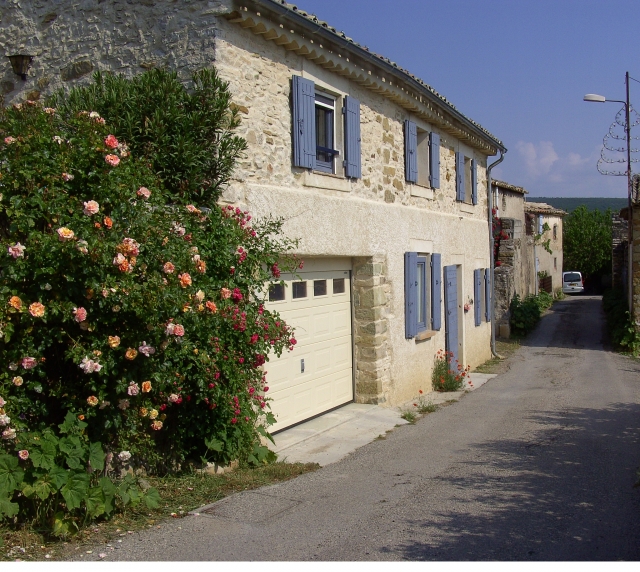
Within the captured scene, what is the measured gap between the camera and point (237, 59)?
706 centimetres

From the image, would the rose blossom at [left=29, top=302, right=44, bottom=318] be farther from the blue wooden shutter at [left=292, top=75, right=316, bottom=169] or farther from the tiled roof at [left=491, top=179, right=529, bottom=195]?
the tiled roof at [left=491, top=179, right=529, bottom=195]

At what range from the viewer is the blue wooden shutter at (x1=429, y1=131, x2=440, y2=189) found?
40.0ft

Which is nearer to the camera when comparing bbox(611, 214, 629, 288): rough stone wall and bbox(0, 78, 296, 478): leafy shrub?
bbox(0, 78, 296, 478): leafy shrub

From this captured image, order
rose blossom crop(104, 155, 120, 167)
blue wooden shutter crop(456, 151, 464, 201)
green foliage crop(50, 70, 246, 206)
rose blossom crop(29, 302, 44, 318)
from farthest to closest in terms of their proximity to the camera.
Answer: blue wooden shutter crop(456, 151, 464, 201) < green foliage crop(50, 70, 246, 206) < rose blossom crop(104, 155, 120, 167) < rose blossom crop(29, 302, 44, 318)

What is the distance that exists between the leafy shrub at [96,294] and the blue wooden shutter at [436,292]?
22.2 ft

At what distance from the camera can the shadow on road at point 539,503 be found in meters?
4.50

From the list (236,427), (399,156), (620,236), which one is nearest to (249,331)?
(236,427)

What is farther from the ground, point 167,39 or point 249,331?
point 167,39

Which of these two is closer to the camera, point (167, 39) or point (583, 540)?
point (583, 540)

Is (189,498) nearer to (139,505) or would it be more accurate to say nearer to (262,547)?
→ (139,505)

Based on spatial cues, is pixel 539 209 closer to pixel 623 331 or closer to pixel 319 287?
pixel 623 331

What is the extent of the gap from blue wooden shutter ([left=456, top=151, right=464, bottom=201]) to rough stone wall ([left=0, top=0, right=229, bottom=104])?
25.4ft

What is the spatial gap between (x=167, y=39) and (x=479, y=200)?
10003 mm

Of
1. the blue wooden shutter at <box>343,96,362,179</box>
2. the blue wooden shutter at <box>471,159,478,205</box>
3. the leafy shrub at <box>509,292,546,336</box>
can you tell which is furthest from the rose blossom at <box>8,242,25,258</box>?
the leafy shrub at <box>509,292,546,336</box>
